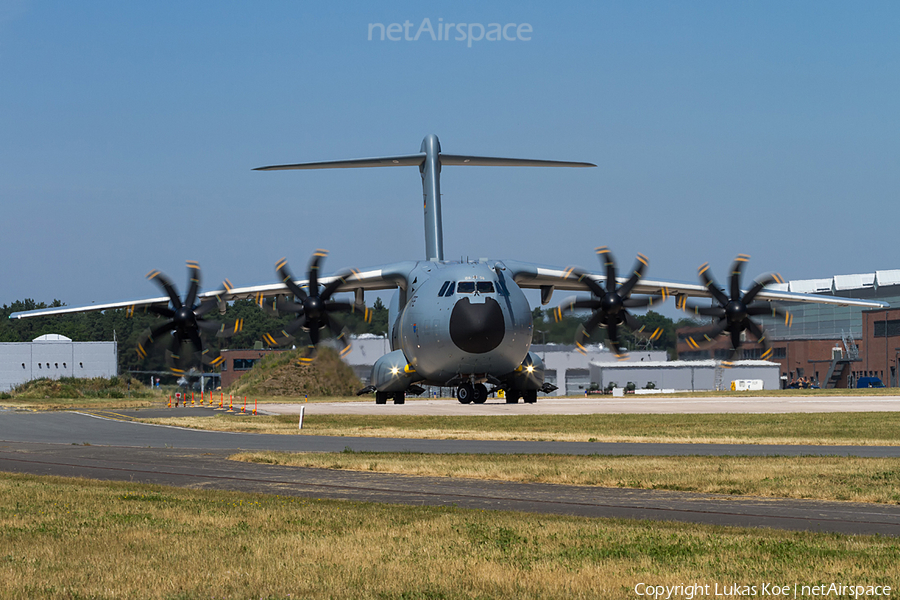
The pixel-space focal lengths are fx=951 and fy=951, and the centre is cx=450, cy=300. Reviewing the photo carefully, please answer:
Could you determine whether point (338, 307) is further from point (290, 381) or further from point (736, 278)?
point (290, 381)

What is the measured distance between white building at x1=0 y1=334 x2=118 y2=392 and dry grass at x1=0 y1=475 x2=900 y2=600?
72.2 m

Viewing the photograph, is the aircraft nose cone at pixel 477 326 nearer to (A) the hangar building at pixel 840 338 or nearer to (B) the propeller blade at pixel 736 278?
(B) the propeller blade at pixel 736 278

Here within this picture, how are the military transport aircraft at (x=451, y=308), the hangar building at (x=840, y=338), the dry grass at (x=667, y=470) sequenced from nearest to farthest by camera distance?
1. the dry grass at (x=667, y=470)
2. the military transport aircraft at (x=451, y=308)
3. the hangar building at (x=840, y=338)

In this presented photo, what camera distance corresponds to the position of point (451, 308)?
96.0 ft

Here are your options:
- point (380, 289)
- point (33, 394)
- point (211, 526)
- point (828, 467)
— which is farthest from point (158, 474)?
point (33, 394)

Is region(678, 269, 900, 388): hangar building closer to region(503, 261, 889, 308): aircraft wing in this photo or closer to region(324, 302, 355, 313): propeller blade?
region(503, 261, 889, 308): aircraft wing

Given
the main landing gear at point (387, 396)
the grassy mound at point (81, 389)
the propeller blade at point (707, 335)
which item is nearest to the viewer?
the propeller blade at point (707, 335)

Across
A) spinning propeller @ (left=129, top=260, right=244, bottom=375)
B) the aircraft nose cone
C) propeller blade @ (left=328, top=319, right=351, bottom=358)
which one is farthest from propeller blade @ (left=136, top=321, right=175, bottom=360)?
the aircraft nose cone

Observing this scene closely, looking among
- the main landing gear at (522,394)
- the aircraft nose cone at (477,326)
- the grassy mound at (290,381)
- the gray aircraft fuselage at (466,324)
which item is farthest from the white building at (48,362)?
the aircraft nose cone at (477,326)

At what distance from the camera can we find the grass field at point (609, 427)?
2728 cm

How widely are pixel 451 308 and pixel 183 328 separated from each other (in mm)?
10375

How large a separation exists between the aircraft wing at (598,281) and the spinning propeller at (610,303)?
599 mm

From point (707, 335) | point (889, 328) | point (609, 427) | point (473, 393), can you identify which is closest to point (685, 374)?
point (889, 328)

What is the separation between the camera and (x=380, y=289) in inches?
1427
